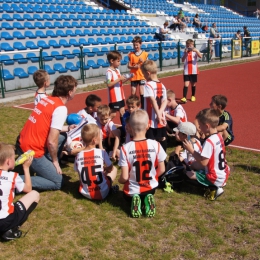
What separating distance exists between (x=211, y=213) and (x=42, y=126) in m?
2.53

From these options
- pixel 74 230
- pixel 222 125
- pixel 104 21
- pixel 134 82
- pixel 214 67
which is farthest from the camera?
pixel 104 21

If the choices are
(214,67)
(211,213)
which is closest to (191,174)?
(211,213)

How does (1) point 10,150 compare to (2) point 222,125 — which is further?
(2) point 222,125

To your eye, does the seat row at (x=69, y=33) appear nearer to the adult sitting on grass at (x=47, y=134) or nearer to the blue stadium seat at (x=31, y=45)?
the blue stadium seat at (x=31, y=45)

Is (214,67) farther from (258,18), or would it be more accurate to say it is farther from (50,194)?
(258,18)

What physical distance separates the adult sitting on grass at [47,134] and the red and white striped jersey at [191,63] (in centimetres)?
714

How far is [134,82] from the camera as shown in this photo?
378 inches

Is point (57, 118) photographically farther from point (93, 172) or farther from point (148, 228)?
point (148, 228)

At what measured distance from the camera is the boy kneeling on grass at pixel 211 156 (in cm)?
452

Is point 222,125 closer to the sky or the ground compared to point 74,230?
closer to the sky

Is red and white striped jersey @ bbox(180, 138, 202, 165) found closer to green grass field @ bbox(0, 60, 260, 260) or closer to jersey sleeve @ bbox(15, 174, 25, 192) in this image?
green grass field @ bbox(0, 60, 260, 260)

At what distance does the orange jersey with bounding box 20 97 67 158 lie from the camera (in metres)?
4.81

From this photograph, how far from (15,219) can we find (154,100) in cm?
280

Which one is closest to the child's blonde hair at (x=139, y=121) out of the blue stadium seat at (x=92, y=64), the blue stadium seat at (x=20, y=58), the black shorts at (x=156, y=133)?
the black shorts at (x=156, y=133)
